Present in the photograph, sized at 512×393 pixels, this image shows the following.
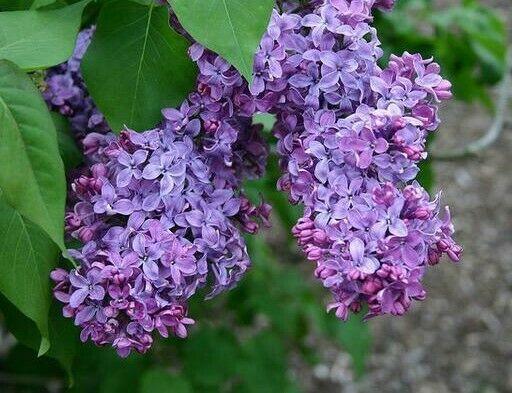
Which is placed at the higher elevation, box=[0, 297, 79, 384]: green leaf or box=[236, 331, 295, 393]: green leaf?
box=[0, 297, 79, 384]: green leaf

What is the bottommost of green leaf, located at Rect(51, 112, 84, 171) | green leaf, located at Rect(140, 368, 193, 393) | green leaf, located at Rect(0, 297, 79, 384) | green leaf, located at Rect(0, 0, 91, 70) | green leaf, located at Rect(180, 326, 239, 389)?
green leaf, located at Rect(180, 326, 239, 389)

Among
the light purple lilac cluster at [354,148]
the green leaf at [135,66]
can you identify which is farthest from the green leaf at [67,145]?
the light purple lilac cluster at [354,148]

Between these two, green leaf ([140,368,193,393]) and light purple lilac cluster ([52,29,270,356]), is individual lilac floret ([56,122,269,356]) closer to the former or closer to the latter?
light purple lilac cluster ([52,29,270,356])

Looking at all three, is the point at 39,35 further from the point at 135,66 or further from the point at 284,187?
the point at 284,187

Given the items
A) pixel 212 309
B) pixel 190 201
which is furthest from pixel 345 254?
pixel 212 309

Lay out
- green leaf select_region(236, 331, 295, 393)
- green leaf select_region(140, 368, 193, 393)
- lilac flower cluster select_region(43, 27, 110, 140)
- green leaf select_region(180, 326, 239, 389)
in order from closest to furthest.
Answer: lilac flower cluster select_region(43, 27, 110, 140), green leaf select_region(140, 368, 193, 393), green leaf select_region(180, 326, 239, 389), green leaf select_region(236, 331, 295, 393)

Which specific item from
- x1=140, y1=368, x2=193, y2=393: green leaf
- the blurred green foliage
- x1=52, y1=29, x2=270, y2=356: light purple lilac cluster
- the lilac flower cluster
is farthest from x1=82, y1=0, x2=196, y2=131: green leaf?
the blurred green foliage
